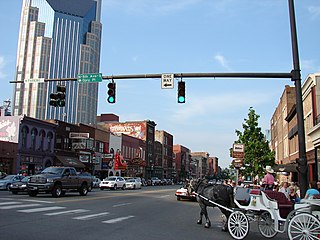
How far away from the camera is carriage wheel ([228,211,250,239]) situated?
10203 millimetres

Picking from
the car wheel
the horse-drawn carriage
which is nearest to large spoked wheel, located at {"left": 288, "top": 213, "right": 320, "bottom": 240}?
the horse-drawn carriage

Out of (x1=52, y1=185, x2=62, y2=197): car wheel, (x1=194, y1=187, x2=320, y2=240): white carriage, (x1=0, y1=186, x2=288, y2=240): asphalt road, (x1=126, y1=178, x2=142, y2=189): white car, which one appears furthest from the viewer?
(x1=126, y1=178, x2=142, y2=189): white car

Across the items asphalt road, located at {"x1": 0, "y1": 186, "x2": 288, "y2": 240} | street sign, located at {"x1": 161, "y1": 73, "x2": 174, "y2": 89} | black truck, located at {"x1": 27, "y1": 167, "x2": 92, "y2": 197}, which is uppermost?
street sign, located at {"x1": 161, "y1": 73, "x2": 174, "y2": 89}

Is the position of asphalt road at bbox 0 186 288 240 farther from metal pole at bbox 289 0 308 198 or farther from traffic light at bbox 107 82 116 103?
traffic light at bbox 107 82 116 103

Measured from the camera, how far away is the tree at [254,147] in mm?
36438

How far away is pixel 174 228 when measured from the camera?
39.3 feet

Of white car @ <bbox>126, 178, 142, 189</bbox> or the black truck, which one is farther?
white car @ <bbox>126, 178, 142, 189</bbox>

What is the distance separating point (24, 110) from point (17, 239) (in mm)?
135823

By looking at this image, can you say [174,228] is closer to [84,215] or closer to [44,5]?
[84,215]

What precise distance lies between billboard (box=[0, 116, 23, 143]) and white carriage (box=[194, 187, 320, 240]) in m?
37.9

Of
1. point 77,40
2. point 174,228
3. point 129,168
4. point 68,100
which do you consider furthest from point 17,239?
point 77,40

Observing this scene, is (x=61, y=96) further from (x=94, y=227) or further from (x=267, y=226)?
(x=267, y=226)

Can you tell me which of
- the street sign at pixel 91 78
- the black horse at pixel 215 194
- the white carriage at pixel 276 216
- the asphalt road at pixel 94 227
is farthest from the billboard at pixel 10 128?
the white carriage at pixel 276 216

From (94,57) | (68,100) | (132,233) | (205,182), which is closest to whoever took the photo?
(132,233)
